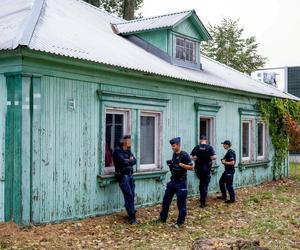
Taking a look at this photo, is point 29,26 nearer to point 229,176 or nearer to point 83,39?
point 83,39

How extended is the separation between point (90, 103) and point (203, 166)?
3760mm

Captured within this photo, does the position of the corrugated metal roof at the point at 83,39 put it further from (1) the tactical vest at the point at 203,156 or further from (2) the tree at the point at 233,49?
(2) the tree at the point at 233,49

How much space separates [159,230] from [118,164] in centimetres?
160

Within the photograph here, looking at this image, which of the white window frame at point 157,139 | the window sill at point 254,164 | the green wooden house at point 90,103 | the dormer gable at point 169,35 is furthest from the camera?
the window sill at point 254,164

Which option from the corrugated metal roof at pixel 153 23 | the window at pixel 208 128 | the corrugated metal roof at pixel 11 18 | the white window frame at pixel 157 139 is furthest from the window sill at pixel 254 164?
the corrugated metal roof at pixel 11 18

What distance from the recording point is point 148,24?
546 inches

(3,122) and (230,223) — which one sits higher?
(3,122)

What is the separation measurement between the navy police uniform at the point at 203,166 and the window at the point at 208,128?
2.42m

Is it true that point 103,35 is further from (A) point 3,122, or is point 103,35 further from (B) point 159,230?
(B) point 159,230

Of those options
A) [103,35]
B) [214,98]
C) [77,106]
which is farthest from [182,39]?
[77,106]

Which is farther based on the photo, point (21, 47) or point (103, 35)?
point (103, 35)

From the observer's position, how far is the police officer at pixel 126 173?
9.29m

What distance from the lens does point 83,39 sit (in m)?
10.3

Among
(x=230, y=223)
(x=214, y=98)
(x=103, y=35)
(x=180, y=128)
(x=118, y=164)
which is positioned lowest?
(x=230, y=223)
